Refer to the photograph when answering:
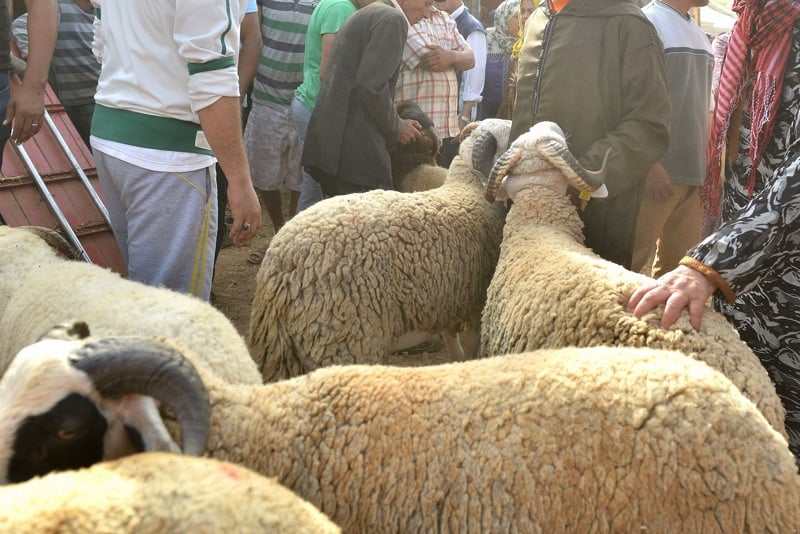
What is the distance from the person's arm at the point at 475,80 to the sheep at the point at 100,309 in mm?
4361

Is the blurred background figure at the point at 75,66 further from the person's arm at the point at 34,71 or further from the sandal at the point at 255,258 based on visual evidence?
the sandal at the point at 255,258

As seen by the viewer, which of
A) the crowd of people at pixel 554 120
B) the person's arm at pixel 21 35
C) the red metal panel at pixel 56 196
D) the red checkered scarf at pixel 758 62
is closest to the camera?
the crowd of people at pixel 554 120

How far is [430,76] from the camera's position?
17.6ft

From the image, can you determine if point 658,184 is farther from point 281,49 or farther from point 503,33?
point 503,33

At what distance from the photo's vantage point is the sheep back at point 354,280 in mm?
2930

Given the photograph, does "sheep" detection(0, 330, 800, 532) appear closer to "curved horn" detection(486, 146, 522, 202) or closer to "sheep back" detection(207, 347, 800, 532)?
"sheep back" detection(207, 347, 800, 532)

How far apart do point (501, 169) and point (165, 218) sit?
59.0 inches

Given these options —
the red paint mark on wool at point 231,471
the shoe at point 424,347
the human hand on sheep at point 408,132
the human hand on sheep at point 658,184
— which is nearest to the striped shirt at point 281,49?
the human hand on sheep at point 408,132

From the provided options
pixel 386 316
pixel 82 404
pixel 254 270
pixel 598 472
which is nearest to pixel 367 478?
Result: pixel 598 472

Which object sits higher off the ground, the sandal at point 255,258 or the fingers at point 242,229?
the fingers at point 242,229

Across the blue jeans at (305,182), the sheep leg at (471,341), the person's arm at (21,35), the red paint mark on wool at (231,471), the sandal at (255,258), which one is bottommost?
the sandal at (255,258)

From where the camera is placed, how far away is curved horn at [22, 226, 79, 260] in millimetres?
3393

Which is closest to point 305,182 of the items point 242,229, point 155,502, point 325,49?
point 325,49

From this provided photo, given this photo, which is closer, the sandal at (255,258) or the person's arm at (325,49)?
the person's arm at (325,49)
